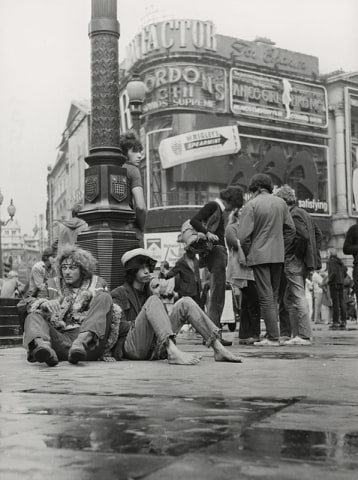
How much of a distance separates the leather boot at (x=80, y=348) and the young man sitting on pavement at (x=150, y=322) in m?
0.41

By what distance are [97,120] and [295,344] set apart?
323 cm

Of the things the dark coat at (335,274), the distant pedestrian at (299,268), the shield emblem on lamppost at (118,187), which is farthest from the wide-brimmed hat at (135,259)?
the dark coat at (335,274)

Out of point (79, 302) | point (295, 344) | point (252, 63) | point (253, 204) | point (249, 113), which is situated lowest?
point (295, 344)

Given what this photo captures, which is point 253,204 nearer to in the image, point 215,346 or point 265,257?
point 265,257

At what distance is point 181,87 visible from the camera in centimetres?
4841

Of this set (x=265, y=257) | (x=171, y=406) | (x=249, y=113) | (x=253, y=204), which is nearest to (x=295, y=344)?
(x=265, y=257)

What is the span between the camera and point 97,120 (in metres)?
8.67

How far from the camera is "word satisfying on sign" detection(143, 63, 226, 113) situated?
1902 inches

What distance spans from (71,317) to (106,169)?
9.46 ft

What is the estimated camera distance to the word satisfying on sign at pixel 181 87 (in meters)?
48.3

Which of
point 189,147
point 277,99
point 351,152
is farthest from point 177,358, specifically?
point 351,152

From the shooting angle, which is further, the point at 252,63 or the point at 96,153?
the point at 252,63

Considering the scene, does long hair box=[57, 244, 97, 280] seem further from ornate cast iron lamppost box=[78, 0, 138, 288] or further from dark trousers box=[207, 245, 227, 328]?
dark trousers box=[207, 245, 227, 328]

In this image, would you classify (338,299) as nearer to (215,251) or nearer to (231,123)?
(215,251)
